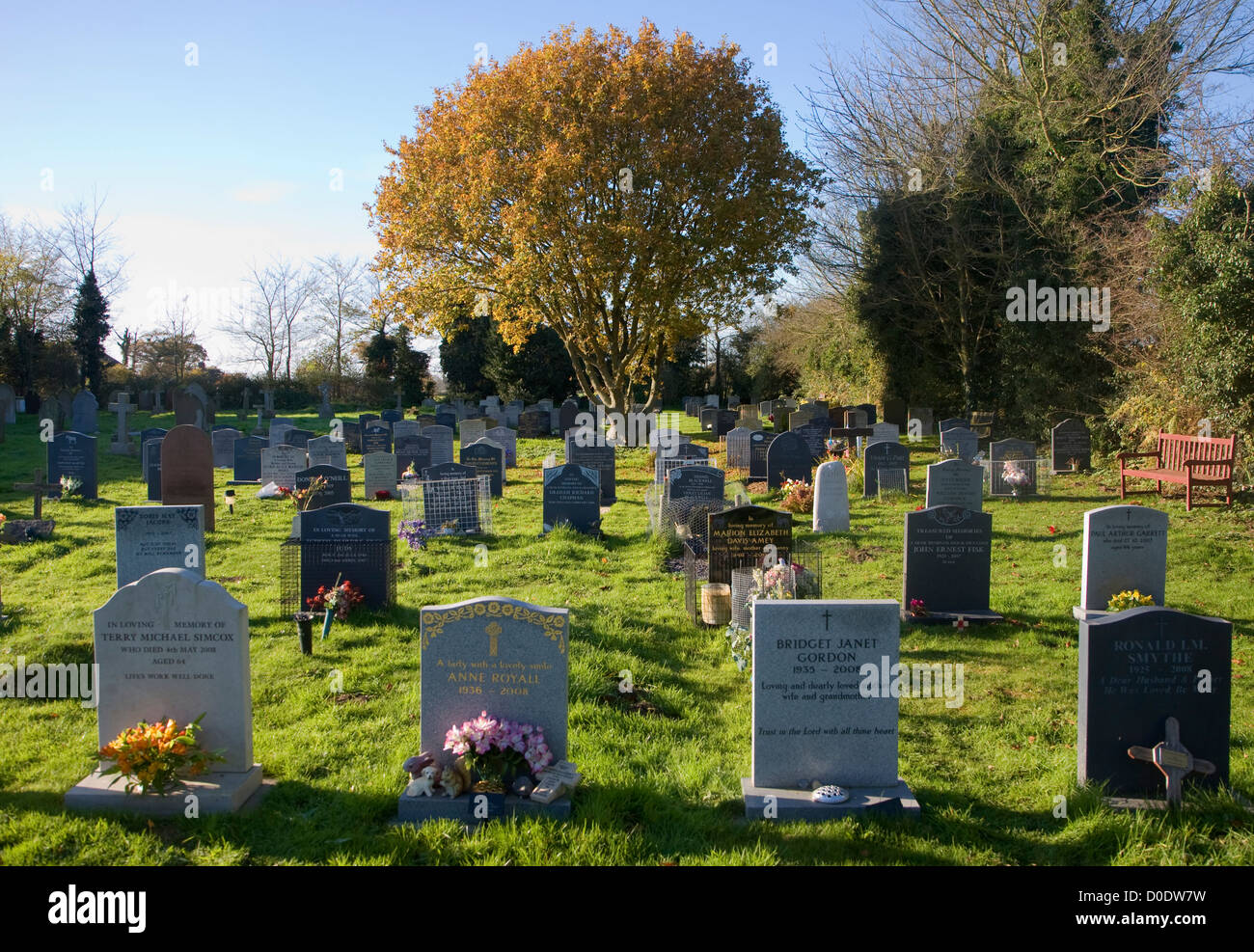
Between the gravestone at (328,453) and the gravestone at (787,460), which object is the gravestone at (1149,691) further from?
the gravestone at (328,453)

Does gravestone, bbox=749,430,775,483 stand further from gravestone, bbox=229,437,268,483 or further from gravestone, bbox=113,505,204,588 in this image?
gravestone, bbox=113,505,204,588

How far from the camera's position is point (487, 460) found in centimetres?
1748

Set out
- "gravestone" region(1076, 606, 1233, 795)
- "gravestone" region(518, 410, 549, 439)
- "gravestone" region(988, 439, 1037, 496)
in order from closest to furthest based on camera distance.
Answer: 1. "gravestone" region(1076, 606, 1233, 795)
2. "gravestone" region(988, 439, 1037, 496)
3. "gravestone" region(518, 410, 549, 439)

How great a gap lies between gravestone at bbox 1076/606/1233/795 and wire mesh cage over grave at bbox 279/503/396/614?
638 centimetres

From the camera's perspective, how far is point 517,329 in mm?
26266

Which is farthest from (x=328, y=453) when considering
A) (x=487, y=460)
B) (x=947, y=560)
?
(x=947, y=560)

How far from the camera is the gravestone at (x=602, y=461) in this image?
17406mm

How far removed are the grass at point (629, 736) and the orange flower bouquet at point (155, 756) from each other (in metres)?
0.24

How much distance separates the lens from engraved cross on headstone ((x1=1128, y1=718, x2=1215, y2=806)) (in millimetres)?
4922

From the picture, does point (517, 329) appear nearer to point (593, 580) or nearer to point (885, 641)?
point (593, 580)

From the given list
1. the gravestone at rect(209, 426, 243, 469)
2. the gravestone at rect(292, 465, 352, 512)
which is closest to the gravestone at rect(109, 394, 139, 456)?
the gravestone at rect(209, 426, 243, 469)

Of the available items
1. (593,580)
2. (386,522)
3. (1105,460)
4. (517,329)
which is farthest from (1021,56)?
(386,522)

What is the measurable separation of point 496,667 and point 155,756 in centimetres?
191

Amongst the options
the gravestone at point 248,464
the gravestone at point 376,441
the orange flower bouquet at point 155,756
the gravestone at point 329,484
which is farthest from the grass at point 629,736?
the gravestone at point 376,441
